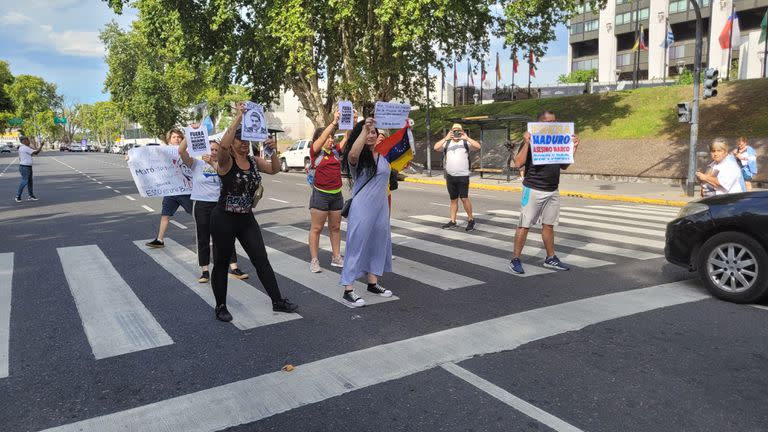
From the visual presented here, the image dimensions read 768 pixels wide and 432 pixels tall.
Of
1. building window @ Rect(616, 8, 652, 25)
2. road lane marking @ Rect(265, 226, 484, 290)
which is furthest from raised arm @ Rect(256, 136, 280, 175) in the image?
building window @ Rect(616, 8, 652, 25)

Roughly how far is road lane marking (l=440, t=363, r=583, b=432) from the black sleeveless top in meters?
2.22

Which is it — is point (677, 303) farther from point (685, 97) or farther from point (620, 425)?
point (685, 97)

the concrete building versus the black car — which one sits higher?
the concrete building

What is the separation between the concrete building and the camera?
46.4 m

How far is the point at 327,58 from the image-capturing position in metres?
28.7

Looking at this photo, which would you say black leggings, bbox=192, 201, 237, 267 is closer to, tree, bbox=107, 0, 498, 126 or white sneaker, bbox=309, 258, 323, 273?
white sneaker, bbox=309, 258, 323, 273

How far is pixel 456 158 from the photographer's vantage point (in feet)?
32.0

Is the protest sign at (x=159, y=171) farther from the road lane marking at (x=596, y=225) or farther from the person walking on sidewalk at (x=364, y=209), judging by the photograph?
the road lane marking at (x=596, y=225)

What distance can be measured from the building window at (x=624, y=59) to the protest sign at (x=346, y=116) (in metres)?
60.5

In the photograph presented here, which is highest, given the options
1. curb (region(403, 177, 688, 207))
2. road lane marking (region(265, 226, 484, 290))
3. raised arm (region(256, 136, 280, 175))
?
raised arm (region(256, 136, 280, 175))

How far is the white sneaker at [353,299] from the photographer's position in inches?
207

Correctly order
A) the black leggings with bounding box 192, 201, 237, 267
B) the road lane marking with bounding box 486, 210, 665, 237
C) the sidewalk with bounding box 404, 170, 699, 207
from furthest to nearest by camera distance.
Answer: the sidewalk with bounding box 404, 170, 699, 207, the road lane marking with bounding box 486, 210, 665, 237, the black leggings with bounding box 192, 201, 237, 267

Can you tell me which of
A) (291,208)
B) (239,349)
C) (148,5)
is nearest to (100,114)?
(148,5)

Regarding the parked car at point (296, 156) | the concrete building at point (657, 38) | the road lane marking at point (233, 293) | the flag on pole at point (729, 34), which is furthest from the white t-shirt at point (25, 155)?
the concrete building at point (657, 38)
